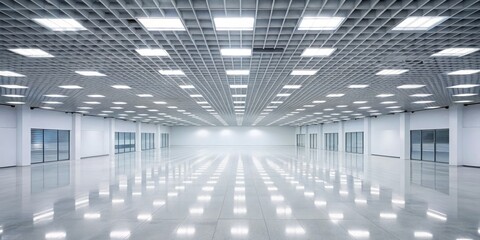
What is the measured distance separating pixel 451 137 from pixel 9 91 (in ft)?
87.4

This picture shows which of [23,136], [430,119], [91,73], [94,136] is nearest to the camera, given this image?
[91,73]

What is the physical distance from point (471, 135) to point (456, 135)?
2.76 ft

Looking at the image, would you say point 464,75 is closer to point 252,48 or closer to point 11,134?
point 252,48

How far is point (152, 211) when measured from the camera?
798cm

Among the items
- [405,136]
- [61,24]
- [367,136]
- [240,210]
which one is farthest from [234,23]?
[367,136]

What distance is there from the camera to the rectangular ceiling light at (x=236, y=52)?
843 centimetres

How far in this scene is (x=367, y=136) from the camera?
35.2m

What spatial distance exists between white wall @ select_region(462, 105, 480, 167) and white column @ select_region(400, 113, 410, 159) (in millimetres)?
5665

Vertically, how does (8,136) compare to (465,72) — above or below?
below

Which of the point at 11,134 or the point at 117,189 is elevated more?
the point at 11,134

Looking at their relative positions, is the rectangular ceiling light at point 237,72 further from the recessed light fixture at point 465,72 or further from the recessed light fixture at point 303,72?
the recessed light fixture at point 465,72

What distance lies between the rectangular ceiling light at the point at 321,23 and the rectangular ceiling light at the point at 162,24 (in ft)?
7.91

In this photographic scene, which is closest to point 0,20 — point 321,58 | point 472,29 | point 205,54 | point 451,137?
Result: point 205,54

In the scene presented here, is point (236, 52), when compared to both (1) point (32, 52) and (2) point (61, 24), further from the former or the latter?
(1) point (32, 52)
